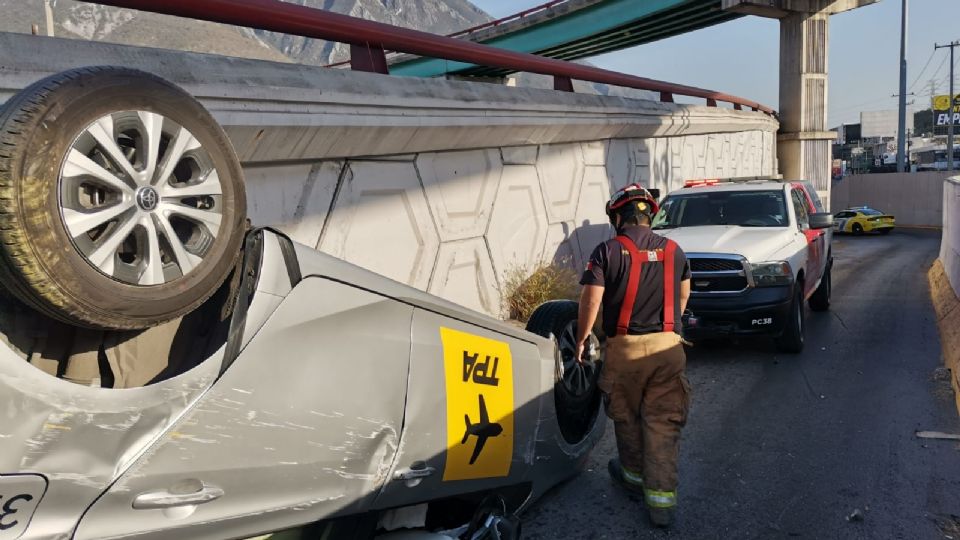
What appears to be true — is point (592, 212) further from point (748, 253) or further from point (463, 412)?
point (463, 412)

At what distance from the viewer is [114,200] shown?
6.59ft

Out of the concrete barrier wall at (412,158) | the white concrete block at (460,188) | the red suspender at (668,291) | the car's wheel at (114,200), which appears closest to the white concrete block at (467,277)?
the concrete barrier wall at (412,158)

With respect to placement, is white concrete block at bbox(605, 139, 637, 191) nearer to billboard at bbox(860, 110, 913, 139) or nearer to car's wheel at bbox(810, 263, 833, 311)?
car's wheel at bbox(810, 263, 833, 311)

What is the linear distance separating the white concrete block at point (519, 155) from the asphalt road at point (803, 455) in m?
3.00

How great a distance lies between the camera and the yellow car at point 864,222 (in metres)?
32.5

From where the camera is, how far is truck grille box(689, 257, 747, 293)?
→ 7.11m

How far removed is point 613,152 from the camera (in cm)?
1067

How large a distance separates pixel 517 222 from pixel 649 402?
4.41 metres

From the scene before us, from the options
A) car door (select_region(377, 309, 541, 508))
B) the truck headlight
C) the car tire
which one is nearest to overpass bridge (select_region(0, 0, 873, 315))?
car door (select_region(377, 309, 541, 508))

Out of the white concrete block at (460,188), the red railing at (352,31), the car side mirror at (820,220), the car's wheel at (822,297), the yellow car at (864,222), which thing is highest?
the red railing at (352,31)

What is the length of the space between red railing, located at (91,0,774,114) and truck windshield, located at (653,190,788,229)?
7.26ft

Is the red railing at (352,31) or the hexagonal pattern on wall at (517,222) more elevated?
the red railing at (352,31)

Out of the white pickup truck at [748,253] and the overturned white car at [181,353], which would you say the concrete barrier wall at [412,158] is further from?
the overturned white car at [181,353]

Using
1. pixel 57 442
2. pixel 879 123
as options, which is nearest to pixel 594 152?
pixel 57 442
